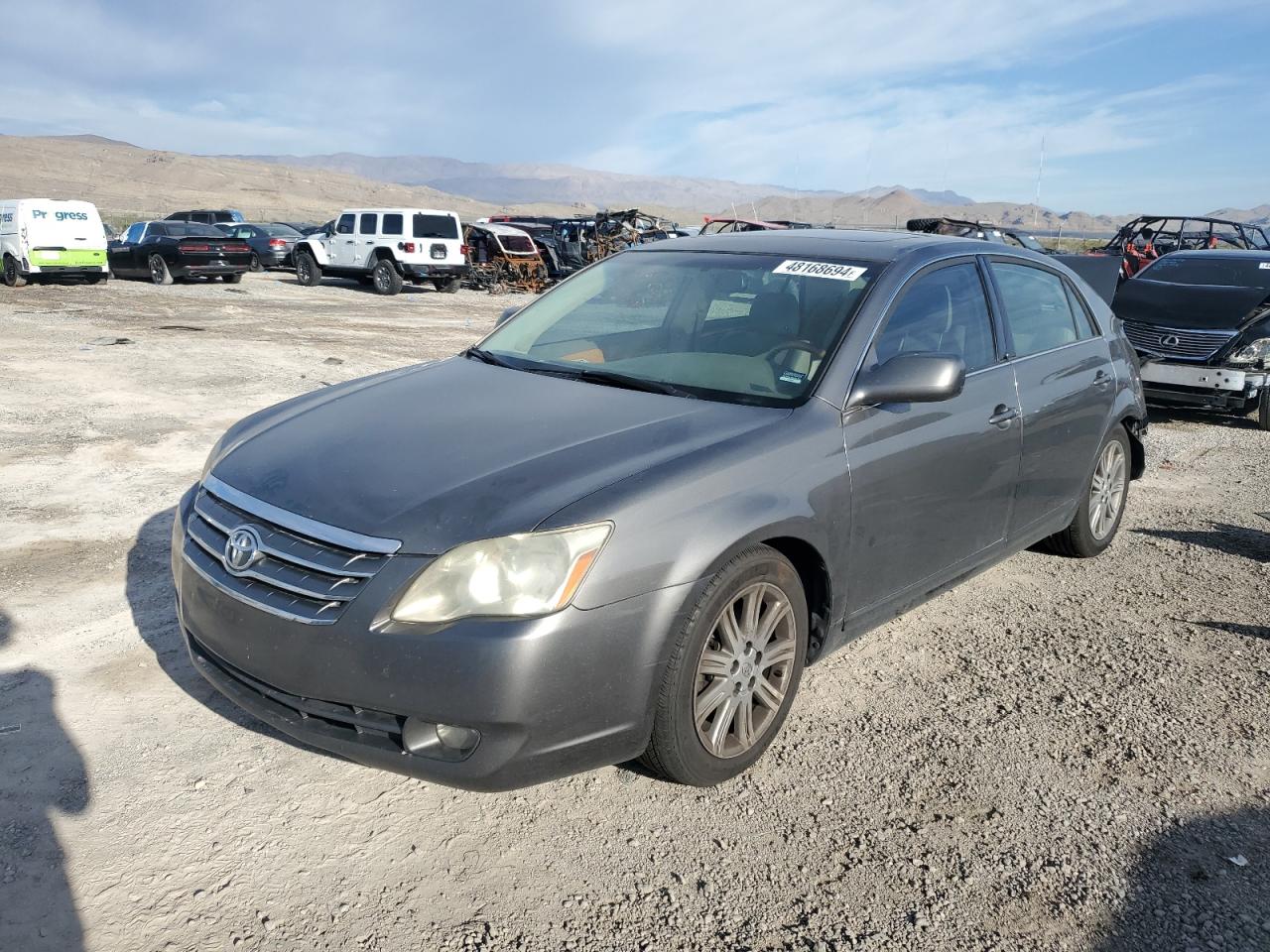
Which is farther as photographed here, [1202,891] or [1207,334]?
[1207,334]

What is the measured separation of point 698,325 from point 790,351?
0.47 metres

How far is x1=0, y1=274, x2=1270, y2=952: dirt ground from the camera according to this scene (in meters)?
2.49

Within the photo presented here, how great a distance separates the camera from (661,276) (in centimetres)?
420

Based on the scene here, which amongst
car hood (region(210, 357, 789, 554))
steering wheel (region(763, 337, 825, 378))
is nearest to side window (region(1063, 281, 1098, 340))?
steering wheel (region(763, 337, 825, 378))

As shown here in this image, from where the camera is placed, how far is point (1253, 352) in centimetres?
877

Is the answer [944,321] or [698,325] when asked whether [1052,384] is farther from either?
[698,325]

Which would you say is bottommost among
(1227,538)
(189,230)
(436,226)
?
(1227,538)

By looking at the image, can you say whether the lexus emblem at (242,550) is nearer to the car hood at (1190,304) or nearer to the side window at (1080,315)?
the side window at (1080,315)

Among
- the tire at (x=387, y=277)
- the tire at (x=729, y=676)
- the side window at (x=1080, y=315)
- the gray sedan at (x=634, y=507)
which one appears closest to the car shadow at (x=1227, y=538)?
the side window at (x=1080, y=315)

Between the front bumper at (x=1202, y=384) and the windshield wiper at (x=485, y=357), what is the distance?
7231 millimetres

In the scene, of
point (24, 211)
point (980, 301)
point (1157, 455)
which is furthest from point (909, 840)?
point (24, 211)

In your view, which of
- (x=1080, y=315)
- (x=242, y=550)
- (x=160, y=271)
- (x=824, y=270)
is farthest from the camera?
(x=160, y=271)

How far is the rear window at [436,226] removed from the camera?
70.7 ft

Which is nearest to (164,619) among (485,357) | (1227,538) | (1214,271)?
(485,357)
